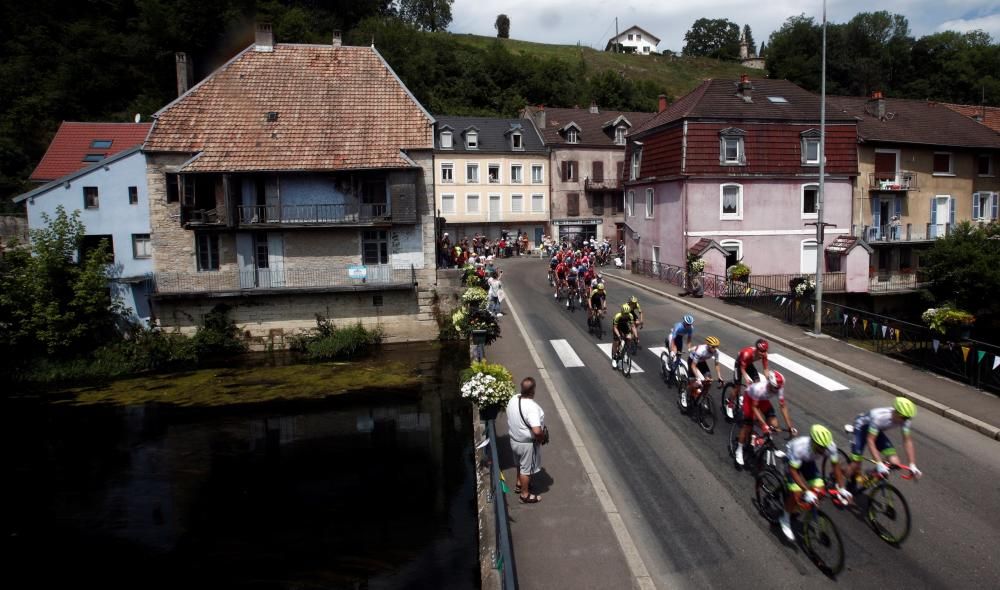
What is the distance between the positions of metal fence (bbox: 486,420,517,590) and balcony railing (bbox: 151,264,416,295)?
56.5 ft

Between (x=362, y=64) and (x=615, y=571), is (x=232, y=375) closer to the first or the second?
(x=362, y=64)

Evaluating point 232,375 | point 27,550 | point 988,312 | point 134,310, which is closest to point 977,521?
point 27,550

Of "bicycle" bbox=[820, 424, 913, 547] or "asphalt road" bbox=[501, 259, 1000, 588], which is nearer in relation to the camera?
"asphalt road" bbox=[501, 259, 1000, 588]

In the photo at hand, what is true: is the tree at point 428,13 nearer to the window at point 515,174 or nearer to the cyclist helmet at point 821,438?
the window at point 515,174

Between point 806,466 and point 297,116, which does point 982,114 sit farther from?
point 806,466

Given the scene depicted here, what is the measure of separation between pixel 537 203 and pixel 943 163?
25706mm

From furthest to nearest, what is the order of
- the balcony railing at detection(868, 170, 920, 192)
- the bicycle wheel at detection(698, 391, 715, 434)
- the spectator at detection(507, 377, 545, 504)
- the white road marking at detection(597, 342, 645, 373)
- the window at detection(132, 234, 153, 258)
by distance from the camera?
the balcony railing at detection(868, 170, 920, 192)
the window at detection(132, 234, 153, 258)
the white road marking at detection(597, 342, 645, 373)
the bicycle wheel at detection(698, 391, 715, 434)
the spectator at detection(507, 377, 545, 504)

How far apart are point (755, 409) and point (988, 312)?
19952mm

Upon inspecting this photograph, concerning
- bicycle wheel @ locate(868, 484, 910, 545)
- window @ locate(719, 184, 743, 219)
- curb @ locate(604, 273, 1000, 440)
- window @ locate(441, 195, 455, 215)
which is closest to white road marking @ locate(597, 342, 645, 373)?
curb @ locate(604, 273, 1000, 440)

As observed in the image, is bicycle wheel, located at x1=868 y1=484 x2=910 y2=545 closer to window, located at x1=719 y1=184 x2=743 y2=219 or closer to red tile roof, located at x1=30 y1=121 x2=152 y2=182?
window, located at x1=719 y1=184 x2=743 y2=219

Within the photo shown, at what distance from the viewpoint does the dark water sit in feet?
37.9

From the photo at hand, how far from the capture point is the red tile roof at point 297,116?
26641mm

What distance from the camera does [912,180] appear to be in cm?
3562

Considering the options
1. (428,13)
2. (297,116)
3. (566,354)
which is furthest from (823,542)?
(428,13)
